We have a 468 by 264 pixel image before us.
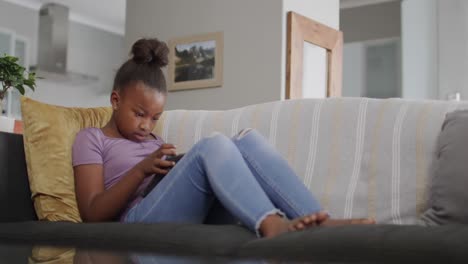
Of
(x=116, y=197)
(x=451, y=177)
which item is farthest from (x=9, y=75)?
(x=451, y=177)

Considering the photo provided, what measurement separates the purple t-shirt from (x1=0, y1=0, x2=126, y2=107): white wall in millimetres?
5878

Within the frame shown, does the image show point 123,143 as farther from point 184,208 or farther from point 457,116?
point 457,116

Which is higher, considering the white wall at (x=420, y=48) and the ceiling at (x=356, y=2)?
the ceiling at (x=356, y=2)

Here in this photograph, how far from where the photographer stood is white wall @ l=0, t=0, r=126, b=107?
7.75 metres

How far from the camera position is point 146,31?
5.19 m

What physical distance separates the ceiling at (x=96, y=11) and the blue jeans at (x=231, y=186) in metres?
5.96

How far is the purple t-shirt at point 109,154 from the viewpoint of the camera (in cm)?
203

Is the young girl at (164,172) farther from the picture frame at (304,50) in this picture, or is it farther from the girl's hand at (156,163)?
the picture frame at (304,50)

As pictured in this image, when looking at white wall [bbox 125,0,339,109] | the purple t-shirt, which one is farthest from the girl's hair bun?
white wall [bbox 125,0,339,109]

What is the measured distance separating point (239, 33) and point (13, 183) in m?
2.77

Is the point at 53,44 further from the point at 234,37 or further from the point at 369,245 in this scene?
the point at 369,245

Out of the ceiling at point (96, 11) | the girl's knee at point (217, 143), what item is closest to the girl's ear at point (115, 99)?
the girl's knee at point (217, 143)

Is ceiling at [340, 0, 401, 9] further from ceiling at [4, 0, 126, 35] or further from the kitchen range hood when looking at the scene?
the kitchen range hood

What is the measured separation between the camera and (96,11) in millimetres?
8016
